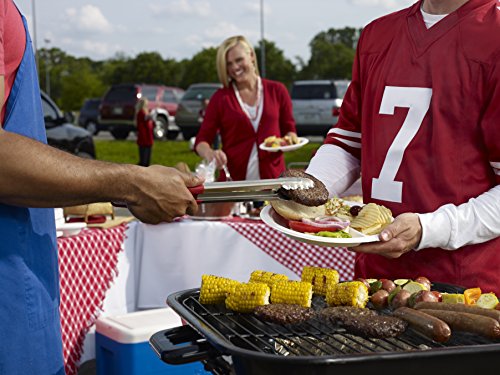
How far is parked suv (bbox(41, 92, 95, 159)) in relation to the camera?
36.0ft

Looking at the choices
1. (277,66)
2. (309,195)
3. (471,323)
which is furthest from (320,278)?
(277,66)

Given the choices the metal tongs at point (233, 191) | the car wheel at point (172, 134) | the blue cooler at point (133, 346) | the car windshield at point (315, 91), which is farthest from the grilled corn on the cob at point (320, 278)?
the car wheel at point (172, 134)

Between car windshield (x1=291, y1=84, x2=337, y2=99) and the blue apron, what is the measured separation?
62.5 ft

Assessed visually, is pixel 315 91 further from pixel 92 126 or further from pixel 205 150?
pixel 205 150

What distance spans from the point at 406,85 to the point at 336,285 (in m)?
0.72

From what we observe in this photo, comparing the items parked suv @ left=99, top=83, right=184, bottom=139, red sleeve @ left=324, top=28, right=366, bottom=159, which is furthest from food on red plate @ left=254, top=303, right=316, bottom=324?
parked suv @ left=99, top=83, right=184, bottom=139

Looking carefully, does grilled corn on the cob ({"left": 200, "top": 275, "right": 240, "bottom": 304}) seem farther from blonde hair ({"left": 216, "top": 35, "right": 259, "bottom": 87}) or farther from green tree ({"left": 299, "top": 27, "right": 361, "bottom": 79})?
green tree ({"left": 299, "top": 27, "right": 361, "bottom": 79})

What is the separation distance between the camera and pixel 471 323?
163 cm

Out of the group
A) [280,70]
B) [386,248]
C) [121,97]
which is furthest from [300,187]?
[280,70]

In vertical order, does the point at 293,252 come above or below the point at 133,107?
below

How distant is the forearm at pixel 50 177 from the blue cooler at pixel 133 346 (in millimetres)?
1917

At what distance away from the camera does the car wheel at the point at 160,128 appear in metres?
24.7

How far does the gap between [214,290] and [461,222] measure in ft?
2.49

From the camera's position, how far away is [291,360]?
138 cm
